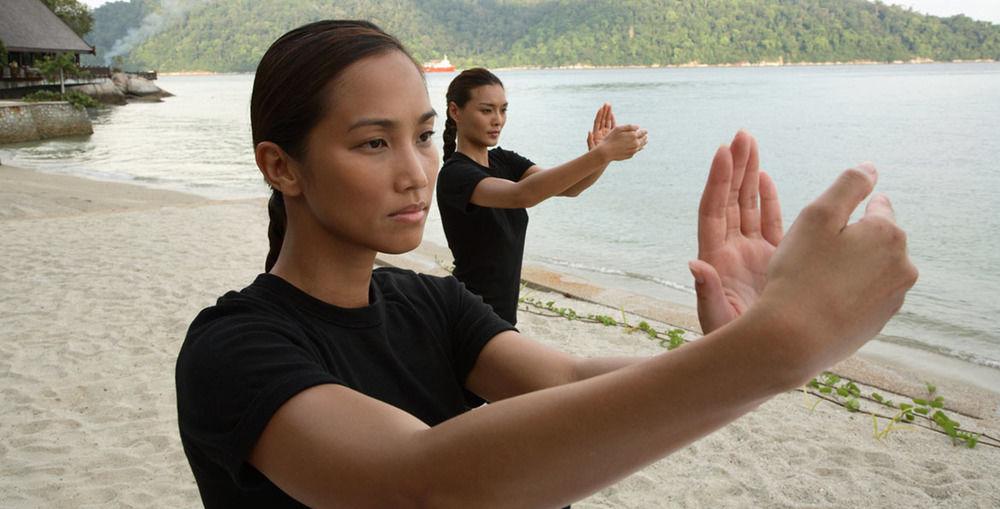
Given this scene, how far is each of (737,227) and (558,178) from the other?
1.87m

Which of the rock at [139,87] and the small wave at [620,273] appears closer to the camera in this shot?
the small wave at [620,273]

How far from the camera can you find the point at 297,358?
4.03 ft

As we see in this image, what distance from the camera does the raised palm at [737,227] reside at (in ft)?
4.47

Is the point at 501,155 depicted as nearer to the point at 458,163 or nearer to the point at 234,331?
the point at 458,163

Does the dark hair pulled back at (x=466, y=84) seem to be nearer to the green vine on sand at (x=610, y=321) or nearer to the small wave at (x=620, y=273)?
the green vine on sand at (x=610, y=321)

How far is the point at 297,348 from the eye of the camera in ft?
4.21

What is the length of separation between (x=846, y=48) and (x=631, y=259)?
132 metres

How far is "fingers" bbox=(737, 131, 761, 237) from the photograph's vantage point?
1.42 meters

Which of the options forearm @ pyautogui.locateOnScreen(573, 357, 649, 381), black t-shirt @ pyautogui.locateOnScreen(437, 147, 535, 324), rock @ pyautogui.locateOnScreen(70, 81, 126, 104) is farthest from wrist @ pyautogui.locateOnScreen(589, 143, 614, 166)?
rock @ pyautogui.locateOnScreen(70, 81, 126, 104)

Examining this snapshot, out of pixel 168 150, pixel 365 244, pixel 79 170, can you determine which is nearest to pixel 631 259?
pixel 365 244

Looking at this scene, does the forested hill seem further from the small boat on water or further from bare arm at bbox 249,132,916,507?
bare arm at bbox 249,132,916,507

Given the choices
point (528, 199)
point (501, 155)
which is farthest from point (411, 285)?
point (501, 155)

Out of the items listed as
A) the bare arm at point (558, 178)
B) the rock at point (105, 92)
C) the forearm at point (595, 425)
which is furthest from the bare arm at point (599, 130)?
the rock at point (105, 92)

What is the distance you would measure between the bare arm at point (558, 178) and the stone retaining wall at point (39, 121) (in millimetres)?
33808
